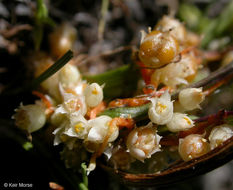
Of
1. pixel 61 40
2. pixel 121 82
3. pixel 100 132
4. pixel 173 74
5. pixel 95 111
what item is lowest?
pixel 100 132

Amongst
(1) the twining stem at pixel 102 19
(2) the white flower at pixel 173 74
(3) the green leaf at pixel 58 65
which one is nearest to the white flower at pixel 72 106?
(3) the green leaf at pixel 58 65

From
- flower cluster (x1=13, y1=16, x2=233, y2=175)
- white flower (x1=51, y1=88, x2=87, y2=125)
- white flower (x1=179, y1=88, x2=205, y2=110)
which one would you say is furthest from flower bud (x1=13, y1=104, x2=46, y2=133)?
white flower (x1=179, y1=88, x2=205, y2=110)

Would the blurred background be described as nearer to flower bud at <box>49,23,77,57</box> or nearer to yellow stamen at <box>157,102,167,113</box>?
flower bud at <box>49,23,77,57</box>

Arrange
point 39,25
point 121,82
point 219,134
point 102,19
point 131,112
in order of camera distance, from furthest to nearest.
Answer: point 102,19, point 39,25, point 121,82, point 131,112, point 219,134

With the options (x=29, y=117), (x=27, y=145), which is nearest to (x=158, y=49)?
(x=29, y=117)

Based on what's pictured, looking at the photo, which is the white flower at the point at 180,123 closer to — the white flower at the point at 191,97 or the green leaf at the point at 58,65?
the white flower at the point at 191,97

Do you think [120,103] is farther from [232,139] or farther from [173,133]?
[232,139]

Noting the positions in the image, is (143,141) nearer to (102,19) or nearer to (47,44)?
(47,44)
